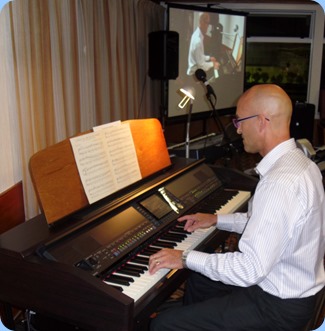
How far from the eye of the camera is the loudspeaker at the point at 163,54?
14.6 ft

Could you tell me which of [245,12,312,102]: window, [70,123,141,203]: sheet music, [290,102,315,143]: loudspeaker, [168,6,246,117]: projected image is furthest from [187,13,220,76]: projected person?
[70,123,141,203]: sheet music

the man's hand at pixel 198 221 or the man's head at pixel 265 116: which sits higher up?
the man's head at pixel 265 116

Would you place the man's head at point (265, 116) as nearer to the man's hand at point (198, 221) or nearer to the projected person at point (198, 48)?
the man's hand at point (198, 221)

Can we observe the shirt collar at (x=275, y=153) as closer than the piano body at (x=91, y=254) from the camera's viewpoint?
No

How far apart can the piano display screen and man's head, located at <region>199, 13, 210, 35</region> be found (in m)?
3.72

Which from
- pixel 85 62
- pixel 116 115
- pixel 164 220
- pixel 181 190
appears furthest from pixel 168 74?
pixel 164 220

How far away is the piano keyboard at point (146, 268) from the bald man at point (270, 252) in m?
0.06

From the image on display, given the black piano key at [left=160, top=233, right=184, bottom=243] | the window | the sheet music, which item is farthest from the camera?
the window

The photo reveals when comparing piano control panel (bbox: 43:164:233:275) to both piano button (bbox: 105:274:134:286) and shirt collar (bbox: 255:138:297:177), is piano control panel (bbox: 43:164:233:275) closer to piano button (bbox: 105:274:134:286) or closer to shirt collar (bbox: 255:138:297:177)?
piano button (bbox: 105:274:134:286)

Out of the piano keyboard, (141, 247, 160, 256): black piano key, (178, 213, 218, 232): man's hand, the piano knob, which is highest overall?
the piano knob

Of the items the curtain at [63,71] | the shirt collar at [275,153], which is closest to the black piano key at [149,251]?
the shirt collar at [275,153]

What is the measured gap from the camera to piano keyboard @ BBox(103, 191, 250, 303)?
1.57 metres

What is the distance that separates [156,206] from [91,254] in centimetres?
55

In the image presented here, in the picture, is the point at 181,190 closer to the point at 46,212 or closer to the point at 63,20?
the point at 46,212
